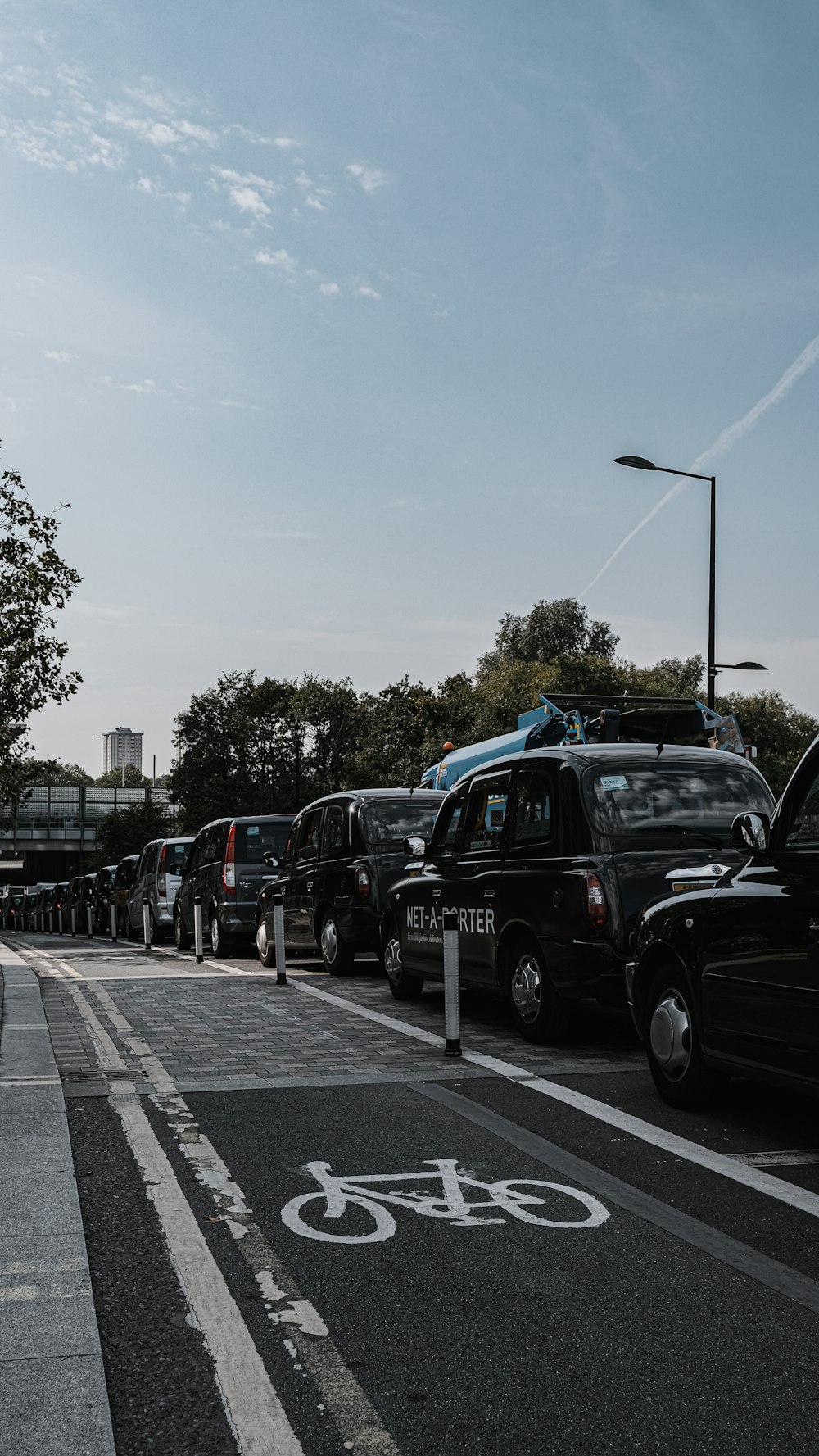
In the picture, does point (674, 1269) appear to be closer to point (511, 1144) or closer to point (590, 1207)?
point (590, 1207)

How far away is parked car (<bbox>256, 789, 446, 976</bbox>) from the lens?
1412 centimetres

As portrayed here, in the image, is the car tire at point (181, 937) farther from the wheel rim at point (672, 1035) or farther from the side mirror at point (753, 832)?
the side mirror at point (753, 832)

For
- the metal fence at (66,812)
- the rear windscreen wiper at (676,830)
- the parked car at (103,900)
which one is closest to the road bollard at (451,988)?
the rear windscreen wiper at (676,830)

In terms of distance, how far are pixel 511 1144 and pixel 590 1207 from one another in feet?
3.39

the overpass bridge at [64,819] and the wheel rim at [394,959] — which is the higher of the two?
the overpass bridge at [64,819]

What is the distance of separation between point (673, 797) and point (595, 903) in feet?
3.36

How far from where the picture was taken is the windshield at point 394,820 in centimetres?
1423

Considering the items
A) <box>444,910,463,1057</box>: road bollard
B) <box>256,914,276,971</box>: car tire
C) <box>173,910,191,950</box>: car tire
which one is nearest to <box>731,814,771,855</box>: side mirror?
<box>444,910,463,1057</box>: road bollard

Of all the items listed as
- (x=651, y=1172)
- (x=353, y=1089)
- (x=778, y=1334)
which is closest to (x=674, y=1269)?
(x=778, y=1334)

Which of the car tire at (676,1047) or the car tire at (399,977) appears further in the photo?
the car tire at (399,977)

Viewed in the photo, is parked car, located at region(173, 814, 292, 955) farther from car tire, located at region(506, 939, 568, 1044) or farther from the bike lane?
the bike lane

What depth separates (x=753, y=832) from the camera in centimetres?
616

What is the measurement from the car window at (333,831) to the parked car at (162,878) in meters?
9.70

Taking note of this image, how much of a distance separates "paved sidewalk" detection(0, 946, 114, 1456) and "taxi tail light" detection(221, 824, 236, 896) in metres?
11.9
